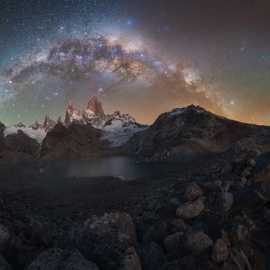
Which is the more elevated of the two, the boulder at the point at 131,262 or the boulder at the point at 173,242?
the boulder at the point at 173,242

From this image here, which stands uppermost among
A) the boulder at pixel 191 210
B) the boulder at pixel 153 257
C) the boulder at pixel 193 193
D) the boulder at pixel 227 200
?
the boulder at pixel 193 193

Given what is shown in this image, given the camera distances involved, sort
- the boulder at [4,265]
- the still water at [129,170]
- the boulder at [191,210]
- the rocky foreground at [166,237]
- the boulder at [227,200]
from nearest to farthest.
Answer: the boulder at [4,265], the rocky foreground at [166,237], the boulder at [191,210], the boulder at [227,200], the still water at [129,170]

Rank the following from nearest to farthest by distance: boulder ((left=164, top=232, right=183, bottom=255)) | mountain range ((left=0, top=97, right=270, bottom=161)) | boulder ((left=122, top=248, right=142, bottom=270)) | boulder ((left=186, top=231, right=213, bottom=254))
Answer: boulder ((left=122, top=248, right=142, bottom=270)) → boulder ((left=186, top=231, right=213, bottom=254)) → boulder ((left=164, top=232, right=183, bottom=255)) → mountain range ((left=0, top=97, right=270, bottom=161))

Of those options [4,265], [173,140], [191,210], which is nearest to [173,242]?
[191,210]

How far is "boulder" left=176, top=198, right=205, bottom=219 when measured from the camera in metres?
15.4

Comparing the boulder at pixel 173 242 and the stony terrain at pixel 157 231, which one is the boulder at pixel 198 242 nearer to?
the stony terrain at pixel 157 231

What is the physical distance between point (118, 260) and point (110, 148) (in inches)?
7406

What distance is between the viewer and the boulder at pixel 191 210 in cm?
1543

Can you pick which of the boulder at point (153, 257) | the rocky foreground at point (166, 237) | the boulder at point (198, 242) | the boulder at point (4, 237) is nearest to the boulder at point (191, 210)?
the rocky foreground at point (166, 237)

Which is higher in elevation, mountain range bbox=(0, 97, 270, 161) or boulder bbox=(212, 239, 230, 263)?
mountain range bbox=(0, 97, 270, 161)

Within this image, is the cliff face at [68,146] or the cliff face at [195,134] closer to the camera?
the cliff face at [195,134]

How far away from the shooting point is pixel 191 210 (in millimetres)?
15641

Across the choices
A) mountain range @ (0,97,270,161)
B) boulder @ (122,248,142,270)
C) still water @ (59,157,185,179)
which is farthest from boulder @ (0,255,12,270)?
mountain range @ (0,97,270,161)

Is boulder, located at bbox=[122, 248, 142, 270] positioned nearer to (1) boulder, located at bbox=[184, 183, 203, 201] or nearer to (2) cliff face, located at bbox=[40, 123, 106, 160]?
(1) boulder, located at bbox=[184, 183, 203, 201]
